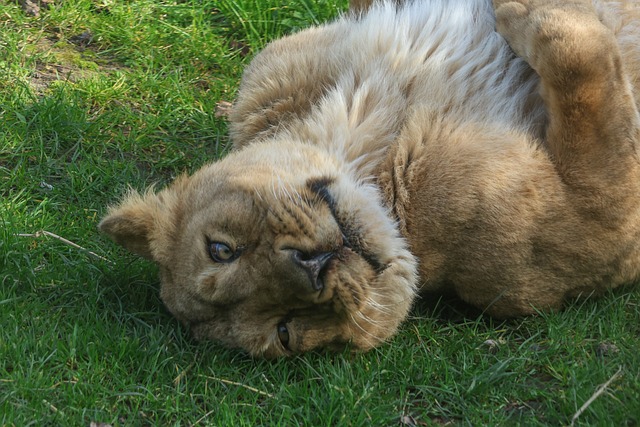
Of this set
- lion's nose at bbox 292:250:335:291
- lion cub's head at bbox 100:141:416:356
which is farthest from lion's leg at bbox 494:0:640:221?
lion's nose at bbox 292:250:335:291

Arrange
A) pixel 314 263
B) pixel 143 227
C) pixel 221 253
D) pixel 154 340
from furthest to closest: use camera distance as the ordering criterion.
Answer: pixel 143 227, pixel 154 340, pixel 221 253, pixel 314 263

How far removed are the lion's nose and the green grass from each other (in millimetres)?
516

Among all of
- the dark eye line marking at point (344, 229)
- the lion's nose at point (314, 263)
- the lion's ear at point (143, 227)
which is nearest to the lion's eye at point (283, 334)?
the lion's nose at point (314, 263)

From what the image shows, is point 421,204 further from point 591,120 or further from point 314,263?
point 591,120

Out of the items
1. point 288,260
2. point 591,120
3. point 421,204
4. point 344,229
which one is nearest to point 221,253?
point 288,260

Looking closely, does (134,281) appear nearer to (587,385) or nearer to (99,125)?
(99,125)

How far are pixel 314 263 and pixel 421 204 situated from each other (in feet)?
2.13

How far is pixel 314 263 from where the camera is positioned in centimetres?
416

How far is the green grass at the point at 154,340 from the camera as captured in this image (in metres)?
4.28

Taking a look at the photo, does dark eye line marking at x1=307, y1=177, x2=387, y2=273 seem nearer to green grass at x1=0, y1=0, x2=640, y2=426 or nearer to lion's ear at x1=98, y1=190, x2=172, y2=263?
green grass at x1=0, y1=0, x2=640, y2=426

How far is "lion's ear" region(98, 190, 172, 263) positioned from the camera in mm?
4816

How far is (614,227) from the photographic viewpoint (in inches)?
176

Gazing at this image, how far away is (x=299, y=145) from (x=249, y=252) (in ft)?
2.34

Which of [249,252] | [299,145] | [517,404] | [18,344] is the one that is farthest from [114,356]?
[517,404]
